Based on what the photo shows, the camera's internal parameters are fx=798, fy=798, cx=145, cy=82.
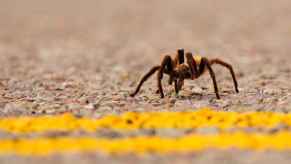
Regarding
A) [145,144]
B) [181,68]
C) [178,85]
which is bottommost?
[145,144]

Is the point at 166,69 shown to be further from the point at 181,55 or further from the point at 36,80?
the point at 36,80

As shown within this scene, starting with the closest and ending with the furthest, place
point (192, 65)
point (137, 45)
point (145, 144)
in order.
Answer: point (145, 144)
point (192, 65)
point (137, 45)

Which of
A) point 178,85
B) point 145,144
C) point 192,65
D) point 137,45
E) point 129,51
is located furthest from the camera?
point 137,45

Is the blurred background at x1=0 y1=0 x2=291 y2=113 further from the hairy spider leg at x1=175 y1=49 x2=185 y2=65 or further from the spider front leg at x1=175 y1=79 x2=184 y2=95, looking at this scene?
the hairy spider leg at x1=175 y1=49 x2=185 y2=65

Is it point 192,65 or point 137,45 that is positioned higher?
point 137,45

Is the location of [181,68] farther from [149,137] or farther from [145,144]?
[145,144]

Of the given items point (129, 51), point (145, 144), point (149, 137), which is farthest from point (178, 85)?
point (129, 51)

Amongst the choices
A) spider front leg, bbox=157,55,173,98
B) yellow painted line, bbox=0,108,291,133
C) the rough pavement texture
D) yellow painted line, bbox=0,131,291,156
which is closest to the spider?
spider front leg, bbox=157,55,173,98

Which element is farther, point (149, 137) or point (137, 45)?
point (137, 45)

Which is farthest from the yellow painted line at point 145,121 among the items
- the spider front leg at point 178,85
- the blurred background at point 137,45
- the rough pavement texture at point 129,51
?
the spider front leg at point 178,85
